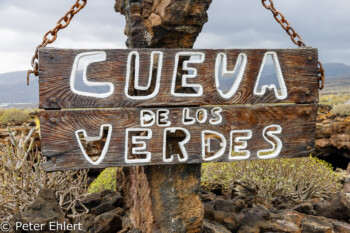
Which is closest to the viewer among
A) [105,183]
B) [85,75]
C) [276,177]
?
[85,75]

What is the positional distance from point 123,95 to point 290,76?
1600 millimetres

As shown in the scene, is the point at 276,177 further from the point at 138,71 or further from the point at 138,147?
the point at 138,71

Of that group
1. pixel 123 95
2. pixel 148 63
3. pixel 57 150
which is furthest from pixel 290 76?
pixel 57 150

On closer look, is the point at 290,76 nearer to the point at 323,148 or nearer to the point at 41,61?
the point at 41,61

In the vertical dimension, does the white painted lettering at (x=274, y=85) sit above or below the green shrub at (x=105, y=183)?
above

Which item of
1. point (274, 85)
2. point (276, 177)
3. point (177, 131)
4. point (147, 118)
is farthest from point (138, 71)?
point (276, 177)

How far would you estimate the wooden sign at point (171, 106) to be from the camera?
2.94 m

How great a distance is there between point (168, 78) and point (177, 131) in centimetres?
50

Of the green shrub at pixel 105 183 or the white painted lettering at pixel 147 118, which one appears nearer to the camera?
the white painted lettering at pixel 147 118

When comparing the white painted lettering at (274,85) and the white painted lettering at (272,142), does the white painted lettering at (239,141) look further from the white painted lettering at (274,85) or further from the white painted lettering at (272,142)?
the white painted lettering at (274,85)

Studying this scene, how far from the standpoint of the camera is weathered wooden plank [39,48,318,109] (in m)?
2.91

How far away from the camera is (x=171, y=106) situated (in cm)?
313

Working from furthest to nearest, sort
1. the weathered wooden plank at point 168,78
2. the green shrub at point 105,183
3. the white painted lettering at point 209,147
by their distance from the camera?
the green shrub at point 105,183, the white painted lettering at point 209,147, the weathered wooden plank at point 168,78

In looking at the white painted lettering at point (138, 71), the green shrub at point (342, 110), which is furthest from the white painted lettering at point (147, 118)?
the green shrub at point (342, 110)
